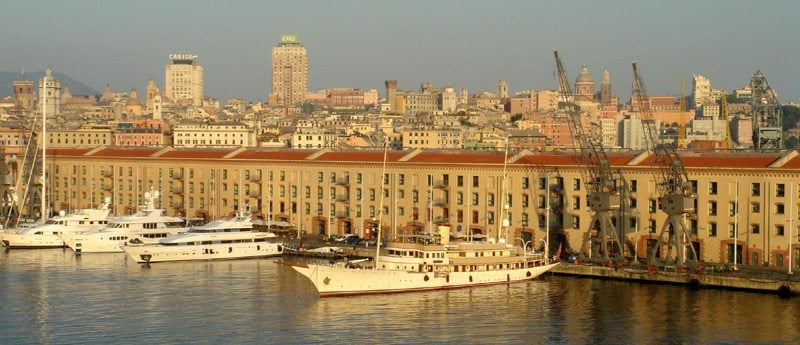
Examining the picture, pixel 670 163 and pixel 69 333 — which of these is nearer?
pixel 69 333

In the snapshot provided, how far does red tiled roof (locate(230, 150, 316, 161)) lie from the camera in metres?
72.8

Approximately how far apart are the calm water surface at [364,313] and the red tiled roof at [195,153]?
24.7 meters

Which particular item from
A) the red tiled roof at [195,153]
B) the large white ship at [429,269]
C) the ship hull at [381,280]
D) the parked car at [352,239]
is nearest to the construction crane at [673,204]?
the large white ship at [429,269]

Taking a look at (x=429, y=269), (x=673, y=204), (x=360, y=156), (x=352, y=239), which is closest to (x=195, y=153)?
(x=360, y=156)

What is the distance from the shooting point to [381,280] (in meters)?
48.2

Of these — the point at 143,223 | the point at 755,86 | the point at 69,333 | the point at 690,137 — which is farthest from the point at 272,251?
the point at 690,137

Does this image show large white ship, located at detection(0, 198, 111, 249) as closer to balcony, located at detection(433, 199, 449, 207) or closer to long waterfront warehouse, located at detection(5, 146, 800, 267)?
long waterfront warehouse, located at detection(5, 146, 800, 267)

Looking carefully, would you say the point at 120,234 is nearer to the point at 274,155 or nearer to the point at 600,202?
the point at 274,155

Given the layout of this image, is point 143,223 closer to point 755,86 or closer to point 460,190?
point 460,190

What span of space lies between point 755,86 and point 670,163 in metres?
53.5

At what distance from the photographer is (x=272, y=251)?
62062 mm

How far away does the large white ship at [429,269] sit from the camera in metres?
47.6

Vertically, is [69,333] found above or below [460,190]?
below

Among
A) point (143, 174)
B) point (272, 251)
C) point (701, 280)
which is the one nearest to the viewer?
point (701, 280)
